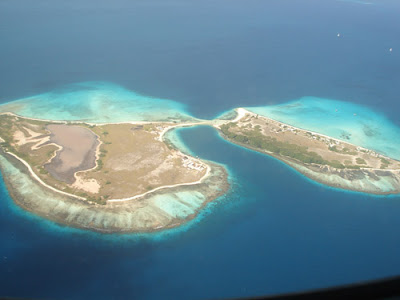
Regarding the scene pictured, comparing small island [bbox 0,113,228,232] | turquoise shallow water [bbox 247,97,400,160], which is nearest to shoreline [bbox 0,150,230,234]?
small island [bbox 0,113,228,232]

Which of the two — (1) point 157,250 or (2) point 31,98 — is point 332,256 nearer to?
(1) point 157,250

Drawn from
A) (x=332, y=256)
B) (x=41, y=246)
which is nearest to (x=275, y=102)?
(x=332, y=256)

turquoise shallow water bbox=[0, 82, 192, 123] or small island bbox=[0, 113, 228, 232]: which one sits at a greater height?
turquoise shallow water bbox=[0, 82, 192, 123]

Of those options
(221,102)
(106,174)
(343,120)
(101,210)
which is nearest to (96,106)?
(221,102)

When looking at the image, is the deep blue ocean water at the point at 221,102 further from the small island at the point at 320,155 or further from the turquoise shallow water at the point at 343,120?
the turquoise shallow water at the point at 343,120

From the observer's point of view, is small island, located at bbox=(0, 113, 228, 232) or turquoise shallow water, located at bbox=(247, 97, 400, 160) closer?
small island, located at bbox=(0, 113, 228, 232)

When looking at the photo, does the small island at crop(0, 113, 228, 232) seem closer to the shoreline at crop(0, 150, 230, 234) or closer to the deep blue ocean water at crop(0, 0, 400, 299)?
the shoreline at crop(0, 150, 230, 234)
